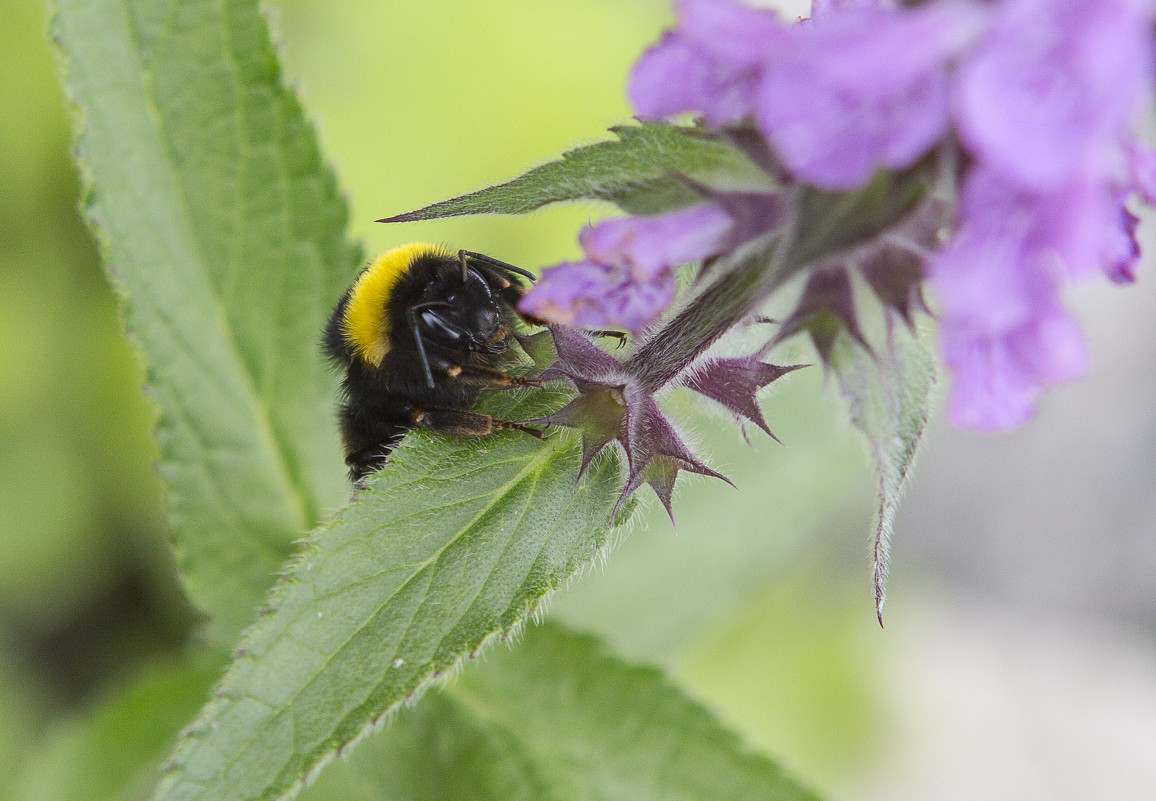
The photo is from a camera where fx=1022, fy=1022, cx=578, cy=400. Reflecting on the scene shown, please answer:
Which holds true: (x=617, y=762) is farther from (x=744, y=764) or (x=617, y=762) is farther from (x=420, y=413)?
(x=420, y=413)

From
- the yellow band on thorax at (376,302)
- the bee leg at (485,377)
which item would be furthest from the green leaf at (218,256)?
the bee leg at (485,377)

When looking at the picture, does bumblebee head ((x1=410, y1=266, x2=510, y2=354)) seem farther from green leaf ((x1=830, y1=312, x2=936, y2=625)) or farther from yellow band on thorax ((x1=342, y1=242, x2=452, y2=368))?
green leaf ((x1=830, y1=312, x2=936, y2=625))

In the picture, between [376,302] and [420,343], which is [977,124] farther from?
[376,302]

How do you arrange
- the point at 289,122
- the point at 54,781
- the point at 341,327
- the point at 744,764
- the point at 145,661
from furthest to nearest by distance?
the point at 145,661 → the point at 54,781 → the point at 744,764 → the point at 289,122 → the point at 341,327

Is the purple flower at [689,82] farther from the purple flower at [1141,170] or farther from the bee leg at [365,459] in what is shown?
the bee leg at [365,459]

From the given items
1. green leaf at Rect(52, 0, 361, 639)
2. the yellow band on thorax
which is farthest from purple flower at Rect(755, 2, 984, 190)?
green leaf at Rect(52, 0, 361, 639)

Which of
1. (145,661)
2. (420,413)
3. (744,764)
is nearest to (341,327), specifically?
(420,413)
